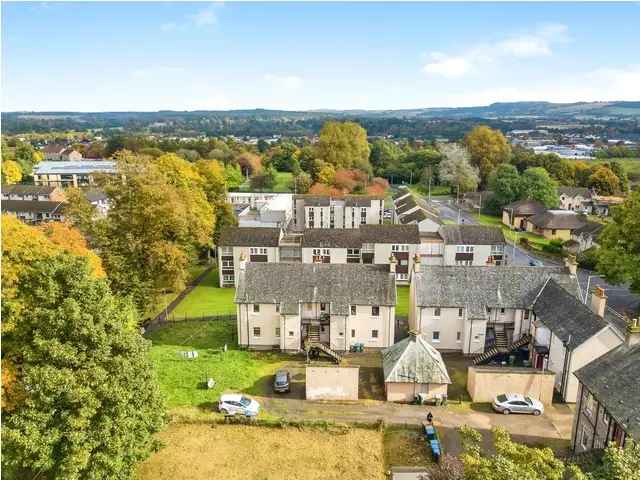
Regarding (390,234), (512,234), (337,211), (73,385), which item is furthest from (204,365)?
(512,234)

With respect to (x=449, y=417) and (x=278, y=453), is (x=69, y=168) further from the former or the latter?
(x=449, y=417)

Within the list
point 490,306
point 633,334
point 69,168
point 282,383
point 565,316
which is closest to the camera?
point 633,334

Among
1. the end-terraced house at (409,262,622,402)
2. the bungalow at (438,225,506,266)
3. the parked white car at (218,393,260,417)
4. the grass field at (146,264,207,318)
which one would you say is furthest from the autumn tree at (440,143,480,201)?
the parked white car at (218,393,260,417)

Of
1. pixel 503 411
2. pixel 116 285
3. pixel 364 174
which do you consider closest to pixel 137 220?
pixel 116 285

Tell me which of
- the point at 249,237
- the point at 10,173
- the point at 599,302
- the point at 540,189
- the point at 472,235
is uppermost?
the point at 10,173

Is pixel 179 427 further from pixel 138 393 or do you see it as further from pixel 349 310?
pixel 349 310

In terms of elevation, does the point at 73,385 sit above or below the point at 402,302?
above

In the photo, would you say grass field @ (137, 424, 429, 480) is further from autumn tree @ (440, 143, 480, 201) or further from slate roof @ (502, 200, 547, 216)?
autumn tree @ (440, 143, 480, 201)

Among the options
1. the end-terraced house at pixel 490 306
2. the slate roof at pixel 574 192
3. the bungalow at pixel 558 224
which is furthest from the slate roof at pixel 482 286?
the slate roof at pixel 574 192

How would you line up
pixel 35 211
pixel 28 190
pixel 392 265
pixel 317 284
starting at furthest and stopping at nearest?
1. pixel 28 190
2. pixel 35 211
3. pixel 317 284
4. pixel 392 265
